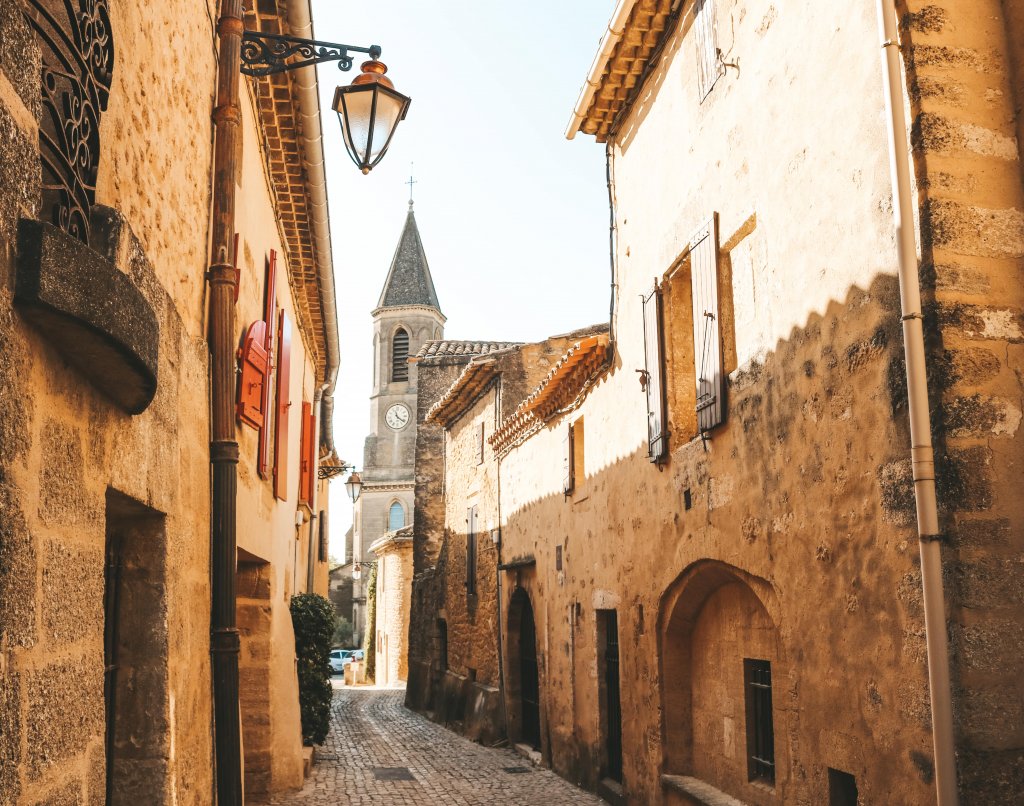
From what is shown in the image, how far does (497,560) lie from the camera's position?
16438 millimetres

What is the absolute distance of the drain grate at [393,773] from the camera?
1221 centimetres

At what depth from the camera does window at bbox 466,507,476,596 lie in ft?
60.0

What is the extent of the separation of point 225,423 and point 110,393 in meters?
2.34

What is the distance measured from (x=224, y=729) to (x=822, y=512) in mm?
3553

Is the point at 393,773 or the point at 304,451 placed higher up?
the point at 304,451

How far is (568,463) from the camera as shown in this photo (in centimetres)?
1234

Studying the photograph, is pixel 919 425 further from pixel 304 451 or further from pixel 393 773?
pixel 304 451

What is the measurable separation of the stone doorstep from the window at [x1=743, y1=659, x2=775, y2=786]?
31 cm

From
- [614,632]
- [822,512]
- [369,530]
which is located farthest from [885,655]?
[369,530]

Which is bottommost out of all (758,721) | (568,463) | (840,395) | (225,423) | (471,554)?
(758,721)

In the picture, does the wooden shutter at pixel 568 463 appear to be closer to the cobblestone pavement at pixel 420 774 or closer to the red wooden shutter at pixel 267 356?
the cobblestone pavement at pixel 420 774

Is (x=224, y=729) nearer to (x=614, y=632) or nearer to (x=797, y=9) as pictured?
(x=797, y=9)

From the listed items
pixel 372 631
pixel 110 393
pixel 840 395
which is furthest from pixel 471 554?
pixel 372 631

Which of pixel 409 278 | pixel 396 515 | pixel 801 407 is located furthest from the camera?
pixel 409 278
